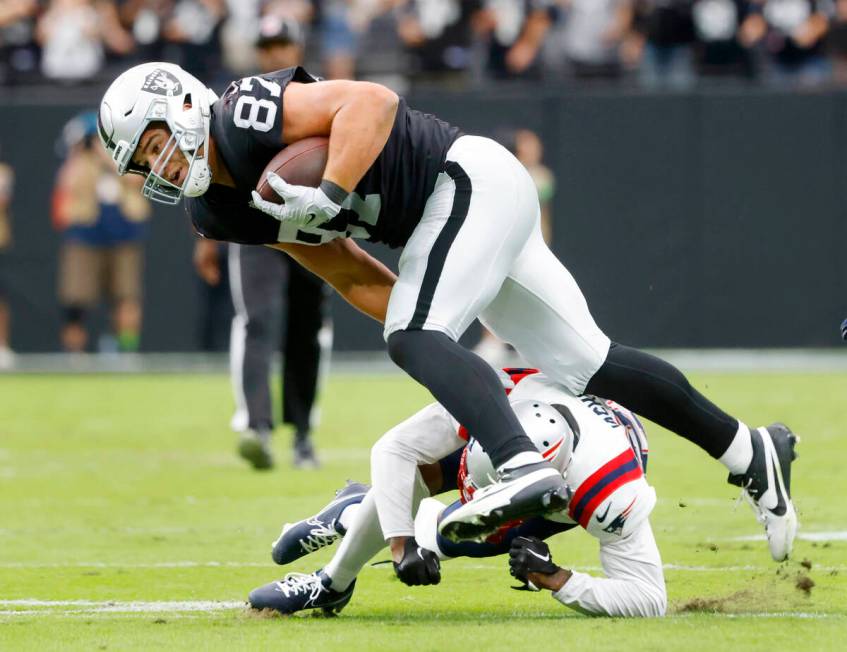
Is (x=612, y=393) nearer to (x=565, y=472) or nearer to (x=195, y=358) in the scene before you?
(x=565, y=472)

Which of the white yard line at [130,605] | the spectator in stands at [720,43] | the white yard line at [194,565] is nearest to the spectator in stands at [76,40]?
the spectator in stands at [720,43]

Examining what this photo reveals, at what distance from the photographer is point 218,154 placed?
423 cm

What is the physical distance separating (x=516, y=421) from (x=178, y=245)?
36.7 ft

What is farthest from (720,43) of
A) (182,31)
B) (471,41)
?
(182,31)

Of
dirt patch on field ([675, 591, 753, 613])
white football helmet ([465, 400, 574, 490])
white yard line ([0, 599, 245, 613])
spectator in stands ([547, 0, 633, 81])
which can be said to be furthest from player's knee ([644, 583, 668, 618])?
spectator in stands ([547, 0, 633, 81])

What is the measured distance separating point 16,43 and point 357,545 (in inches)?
481

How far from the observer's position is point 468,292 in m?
4.11

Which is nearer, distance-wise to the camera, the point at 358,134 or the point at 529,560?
the point at 529,560

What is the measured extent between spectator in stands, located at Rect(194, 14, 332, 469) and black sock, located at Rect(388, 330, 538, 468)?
3.37 meters

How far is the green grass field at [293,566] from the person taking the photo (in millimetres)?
3795

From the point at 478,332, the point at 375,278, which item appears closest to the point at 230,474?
the point at 375,278

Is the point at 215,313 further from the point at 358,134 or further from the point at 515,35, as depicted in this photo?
the point at 358,134

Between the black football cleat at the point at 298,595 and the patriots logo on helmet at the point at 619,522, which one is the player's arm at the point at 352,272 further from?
the patriots logo on helmet at the point at 619,522

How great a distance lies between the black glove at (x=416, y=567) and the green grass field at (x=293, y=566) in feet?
0.38
